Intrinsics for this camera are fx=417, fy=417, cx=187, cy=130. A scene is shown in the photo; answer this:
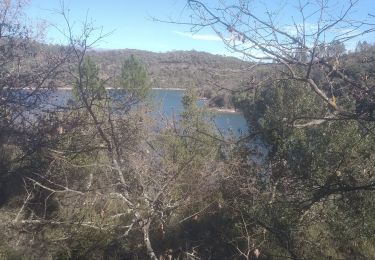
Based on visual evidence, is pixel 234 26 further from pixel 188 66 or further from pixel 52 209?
pixel 52 209

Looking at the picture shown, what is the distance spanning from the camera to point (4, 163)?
963 centimetres

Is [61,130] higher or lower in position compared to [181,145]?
higher

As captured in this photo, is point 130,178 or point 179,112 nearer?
point 130,178

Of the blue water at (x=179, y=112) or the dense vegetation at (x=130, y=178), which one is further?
the blue water at (x=179, y=112)

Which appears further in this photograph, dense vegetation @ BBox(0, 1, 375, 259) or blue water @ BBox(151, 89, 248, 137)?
blue water @ BBox(151, 89, 248, 137)

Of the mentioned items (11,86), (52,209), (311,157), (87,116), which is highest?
(11,86)

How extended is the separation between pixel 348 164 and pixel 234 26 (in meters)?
6.50

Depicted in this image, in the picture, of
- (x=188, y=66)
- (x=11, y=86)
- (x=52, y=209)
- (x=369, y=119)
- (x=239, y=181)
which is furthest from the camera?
(x=239, y=181)

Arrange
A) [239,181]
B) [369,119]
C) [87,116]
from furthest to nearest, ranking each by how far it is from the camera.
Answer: [239,181], [87,116], [369,119]

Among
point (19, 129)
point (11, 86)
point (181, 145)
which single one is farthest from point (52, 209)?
point (181, 145)

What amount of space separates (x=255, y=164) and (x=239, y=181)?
2.09 feet

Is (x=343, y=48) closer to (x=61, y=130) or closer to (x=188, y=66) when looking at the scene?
(x=188, y=66)

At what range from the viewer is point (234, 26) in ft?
10.0

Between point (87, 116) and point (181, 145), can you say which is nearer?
point (87, 116)
